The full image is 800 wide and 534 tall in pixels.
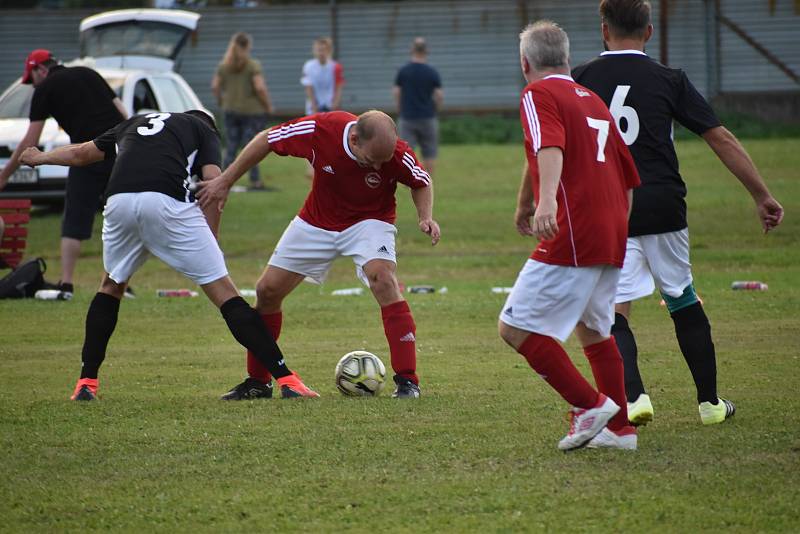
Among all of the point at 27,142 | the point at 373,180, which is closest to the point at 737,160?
the point at 373,180

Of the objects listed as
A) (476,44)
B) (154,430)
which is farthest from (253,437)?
(476,44)

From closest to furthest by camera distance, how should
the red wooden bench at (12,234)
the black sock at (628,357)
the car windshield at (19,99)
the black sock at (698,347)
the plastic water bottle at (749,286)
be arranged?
the black sock at (628,357), the black sock at (698,347), the plastic water bottle at (749,286), the red wooden bench at (12,234), the car windshield at (19,99)

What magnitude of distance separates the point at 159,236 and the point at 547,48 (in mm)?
2716

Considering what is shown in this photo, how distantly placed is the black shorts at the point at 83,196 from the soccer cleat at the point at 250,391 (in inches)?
197

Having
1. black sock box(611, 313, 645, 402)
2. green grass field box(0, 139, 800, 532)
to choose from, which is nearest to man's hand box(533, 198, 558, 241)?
green grass field box(0, 139, 800, 532)

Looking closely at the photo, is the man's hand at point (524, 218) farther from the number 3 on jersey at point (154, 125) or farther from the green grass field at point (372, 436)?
the number 3 on jersey at point (154, 125)

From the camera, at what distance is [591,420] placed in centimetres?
573

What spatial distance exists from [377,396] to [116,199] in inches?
77.3

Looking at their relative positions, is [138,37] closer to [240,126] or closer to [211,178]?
[240,126]

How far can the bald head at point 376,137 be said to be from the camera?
7.04 metres

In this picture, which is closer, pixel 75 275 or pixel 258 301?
pixel 258 301

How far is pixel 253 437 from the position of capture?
250 inches

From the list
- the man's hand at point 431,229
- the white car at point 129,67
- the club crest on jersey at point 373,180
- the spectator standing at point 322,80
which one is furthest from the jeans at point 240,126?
the man's hand at point 431,229

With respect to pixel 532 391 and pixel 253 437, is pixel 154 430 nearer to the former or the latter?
pixel 253 437
